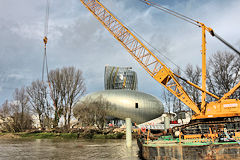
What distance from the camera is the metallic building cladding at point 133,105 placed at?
89.8 meters

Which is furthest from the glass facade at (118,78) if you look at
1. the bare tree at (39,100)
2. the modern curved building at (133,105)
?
the bare tree at (39,100)

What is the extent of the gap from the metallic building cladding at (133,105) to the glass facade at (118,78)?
30.3 metres

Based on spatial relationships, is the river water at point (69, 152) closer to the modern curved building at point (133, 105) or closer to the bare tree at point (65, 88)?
the bare tree at point (65, 88)

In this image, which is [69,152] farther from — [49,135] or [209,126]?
[49,135]

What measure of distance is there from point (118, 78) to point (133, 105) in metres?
37.7

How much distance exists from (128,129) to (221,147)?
12145 millimetres

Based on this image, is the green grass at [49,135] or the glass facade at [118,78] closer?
the green grass at [49,135]

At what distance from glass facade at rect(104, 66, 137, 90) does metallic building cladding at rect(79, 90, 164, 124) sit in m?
30.3

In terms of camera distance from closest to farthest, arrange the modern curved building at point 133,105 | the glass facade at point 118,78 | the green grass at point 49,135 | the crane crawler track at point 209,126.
Answer: the crane crawler track at point 209,126 < the green grass at point 49,135 < the modern curved building at point 133,105 < the glass facade at point 118,78

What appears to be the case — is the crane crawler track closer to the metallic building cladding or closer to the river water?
the river water

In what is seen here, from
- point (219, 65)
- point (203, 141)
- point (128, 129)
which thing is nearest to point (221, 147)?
point (203, 141)

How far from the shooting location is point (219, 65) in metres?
38.0

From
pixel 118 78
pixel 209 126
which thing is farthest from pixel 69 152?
pixel 118 78

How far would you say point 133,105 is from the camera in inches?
3622
